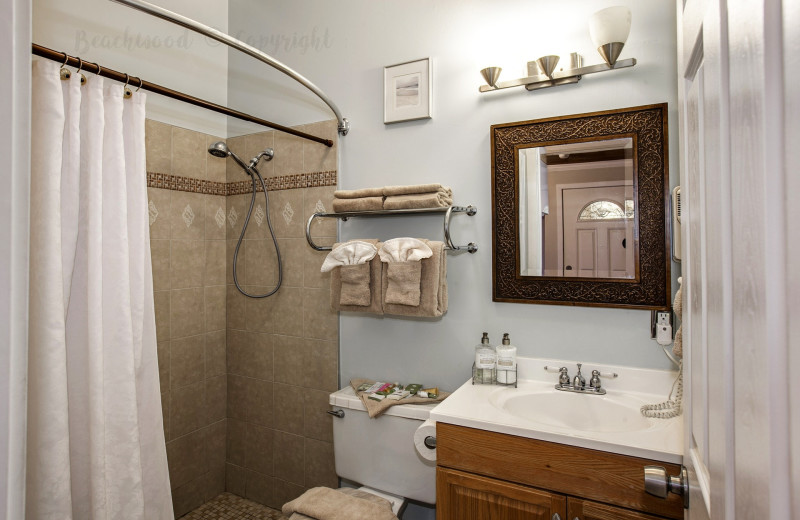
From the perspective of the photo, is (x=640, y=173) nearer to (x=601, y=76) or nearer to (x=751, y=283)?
(x=601, y=76)

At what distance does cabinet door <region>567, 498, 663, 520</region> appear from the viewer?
1108 mm

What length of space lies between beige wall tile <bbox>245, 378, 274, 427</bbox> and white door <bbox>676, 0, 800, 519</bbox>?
2035mm

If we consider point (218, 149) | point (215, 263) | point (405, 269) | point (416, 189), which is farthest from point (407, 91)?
point (215, 263)

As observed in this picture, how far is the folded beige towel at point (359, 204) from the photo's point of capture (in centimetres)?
180

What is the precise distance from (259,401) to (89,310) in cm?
126

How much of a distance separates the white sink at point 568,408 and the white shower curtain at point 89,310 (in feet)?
3.72

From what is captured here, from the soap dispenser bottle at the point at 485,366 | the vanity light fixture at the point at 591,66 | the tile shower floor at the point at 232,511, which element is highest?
the vanity light fixture at the point at 591,66

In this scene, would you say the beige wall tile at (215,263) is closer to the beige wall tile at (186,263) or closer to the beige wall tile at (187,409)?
the beige wall tile at (186,263)

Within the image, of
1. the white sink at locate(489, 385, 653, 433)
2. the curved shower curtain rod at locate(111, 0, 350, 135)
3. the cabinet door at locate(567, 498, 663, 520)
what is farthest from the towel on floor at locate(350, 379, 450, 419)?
the curved shower curtain rod at locate(111, 0, 350, 135)

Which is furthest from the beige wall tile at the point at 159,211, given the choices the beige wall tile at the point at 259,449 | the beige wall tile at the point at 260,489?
the beige wall tile at the point at 260,489

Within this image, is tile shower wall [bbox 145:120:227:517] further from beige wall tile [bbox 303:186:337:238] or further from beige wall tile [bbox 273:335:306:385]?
beige wall tile [bbox 303:186:337:238]

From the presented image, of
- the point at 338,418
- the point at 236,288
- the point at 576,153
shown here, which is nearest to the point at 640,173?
the point at 576,153

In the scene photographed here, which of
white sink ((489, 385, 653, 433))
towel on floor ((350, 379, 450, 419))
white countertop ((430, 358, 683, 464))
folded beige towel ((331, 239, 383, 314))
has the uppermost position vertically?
folded beige towel ((331, 239, 383, 314))

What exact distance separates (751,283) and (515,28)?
163cm
